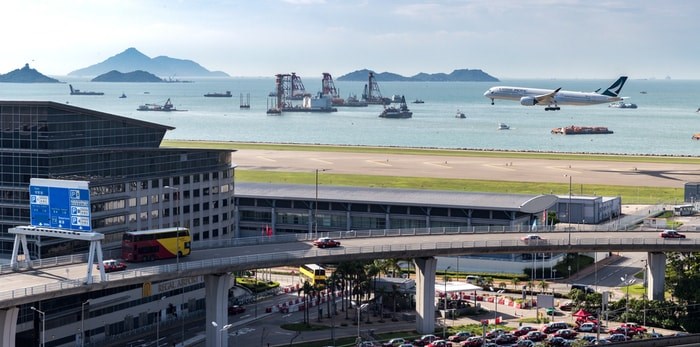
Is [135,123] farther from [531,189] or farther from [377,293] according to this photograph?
[531,189]

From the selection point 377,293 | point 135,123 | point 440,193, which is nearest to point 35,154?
point 135,123

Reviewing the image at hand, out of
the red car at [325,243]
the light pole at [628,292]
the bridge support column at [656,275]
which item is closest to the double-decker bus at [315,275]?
the red car at [325,243]

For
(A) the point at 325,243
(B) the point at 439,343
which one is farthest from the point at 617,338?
(A) the point at 325,243

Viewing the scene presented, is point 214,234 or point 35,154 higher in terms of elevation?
point 35,154

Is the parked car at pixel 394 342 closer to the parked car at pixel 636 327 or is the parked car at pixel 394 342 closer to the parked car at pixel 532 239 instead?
the parked car at pixel 532 239

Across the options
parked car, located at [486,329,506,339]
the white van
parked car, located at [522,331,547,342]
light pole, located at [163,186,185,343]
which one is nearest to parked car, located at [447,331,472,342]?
parked car, located at [486,329,506,339]

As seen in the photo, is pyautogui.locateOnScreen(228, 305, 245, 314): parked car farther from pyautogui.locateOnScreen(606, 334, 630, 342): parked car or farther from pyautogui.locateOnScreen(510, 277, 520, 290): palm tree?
pyautogui.locateOnScreen(606, 334, 630, 342): parked car

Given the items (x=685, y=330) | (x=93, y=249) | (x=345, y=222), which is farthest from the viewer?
(x=345, y=222)
